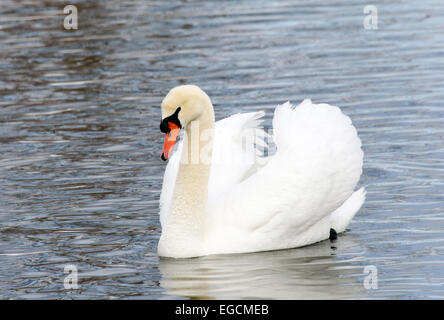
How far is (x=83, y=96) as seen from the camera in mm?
15984

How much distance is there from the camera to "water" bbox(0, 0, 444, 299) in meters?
→ 8.98

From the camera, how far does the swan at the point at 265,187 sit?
928 cm

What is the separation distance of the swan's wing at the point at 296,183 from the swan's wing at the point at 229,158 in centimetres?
43

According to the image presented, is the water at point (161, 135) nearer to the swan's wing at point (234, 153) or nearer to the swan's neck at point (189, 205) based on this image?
the swan's neck at point (189, 205)

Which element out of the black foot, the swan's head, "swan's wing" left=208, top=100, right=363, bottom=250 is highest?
the swan's head

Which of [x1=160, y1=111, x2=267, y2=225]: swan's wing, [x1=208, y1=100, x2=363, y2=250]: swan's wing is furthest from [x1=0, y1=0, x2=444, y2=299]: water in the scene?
[x1=160, y1=111, x2=267, y2=225]: swan's wing

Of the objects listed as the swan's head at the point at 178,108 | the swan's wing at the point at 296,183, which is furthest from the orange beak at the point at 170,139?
the swan's wing at the point at 296,183

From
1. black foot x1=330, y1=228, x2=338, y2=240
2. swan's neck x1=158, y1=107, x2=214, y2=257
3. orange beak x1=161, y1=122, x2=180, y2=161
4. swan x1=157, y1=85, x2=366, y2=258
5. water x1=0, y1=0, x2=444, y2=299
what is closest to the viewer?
orange beak x1=161, y1=122, x2=180, y2=161

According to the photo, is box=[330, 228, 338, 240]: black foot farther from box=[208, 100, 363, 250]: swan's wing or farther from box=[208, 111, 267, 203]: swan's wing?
box=[208, 111, 267, 203]: swan's wing

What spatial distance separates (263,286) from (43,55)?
11240mm

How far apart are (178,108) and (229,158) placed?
1.23 m

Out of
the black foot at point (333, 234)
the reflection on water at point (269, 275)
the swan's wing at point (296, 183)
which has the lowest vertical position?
the reflection on water at point (269, 275)
